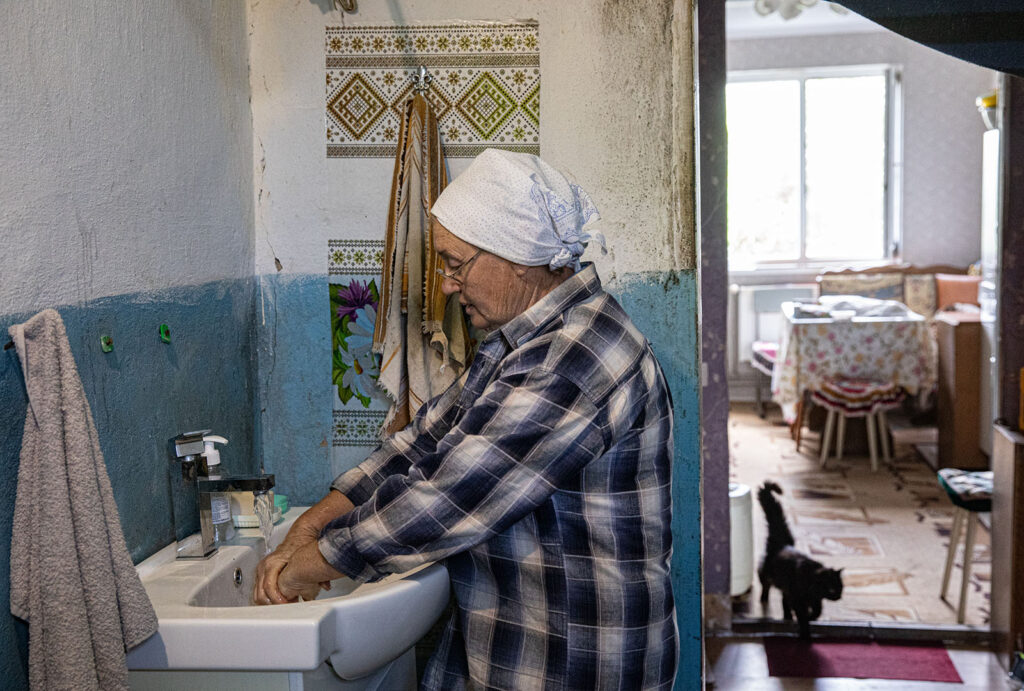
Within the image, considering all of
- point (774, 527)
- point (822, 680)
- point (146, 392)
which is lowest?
point (822, 680)

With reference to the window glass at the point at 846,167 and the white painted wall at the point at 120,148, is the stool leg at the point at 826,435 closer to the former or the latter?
the window glass at the point at 846,167

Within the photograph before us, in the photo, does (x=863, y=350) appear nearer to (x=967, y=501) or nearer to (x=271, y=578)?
(x=967, y=501)

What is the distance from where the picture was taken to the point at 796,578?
126 inches

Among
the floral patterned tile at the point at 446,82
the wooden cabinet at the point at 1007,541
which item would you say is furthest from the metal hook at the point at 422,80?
the wooden cabinet at the point at 1007,541

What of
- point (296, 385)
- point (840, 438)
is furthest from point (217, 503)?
point (840, 438)

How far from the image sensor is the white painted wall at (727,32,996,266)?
6922mm

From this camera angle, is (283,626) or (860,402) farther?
(860,402)

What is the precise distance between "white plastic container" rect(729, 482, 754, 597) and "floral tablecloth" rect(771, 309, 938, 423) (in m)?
2.11

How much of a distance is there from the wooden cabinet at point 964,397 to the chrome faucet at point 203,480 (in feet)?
14.4

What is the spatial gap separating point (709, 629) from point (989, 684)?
0.86 meters

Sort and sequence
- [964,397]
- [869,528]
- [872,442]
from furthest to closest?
[872,442], [964,397], [869,528]

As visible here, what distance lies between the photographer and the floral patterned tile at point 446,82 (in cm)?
203

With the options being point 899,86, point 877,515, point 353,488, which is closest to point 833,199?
point 899,86

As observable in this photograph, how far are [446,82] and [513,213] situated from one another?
2.44 feet
